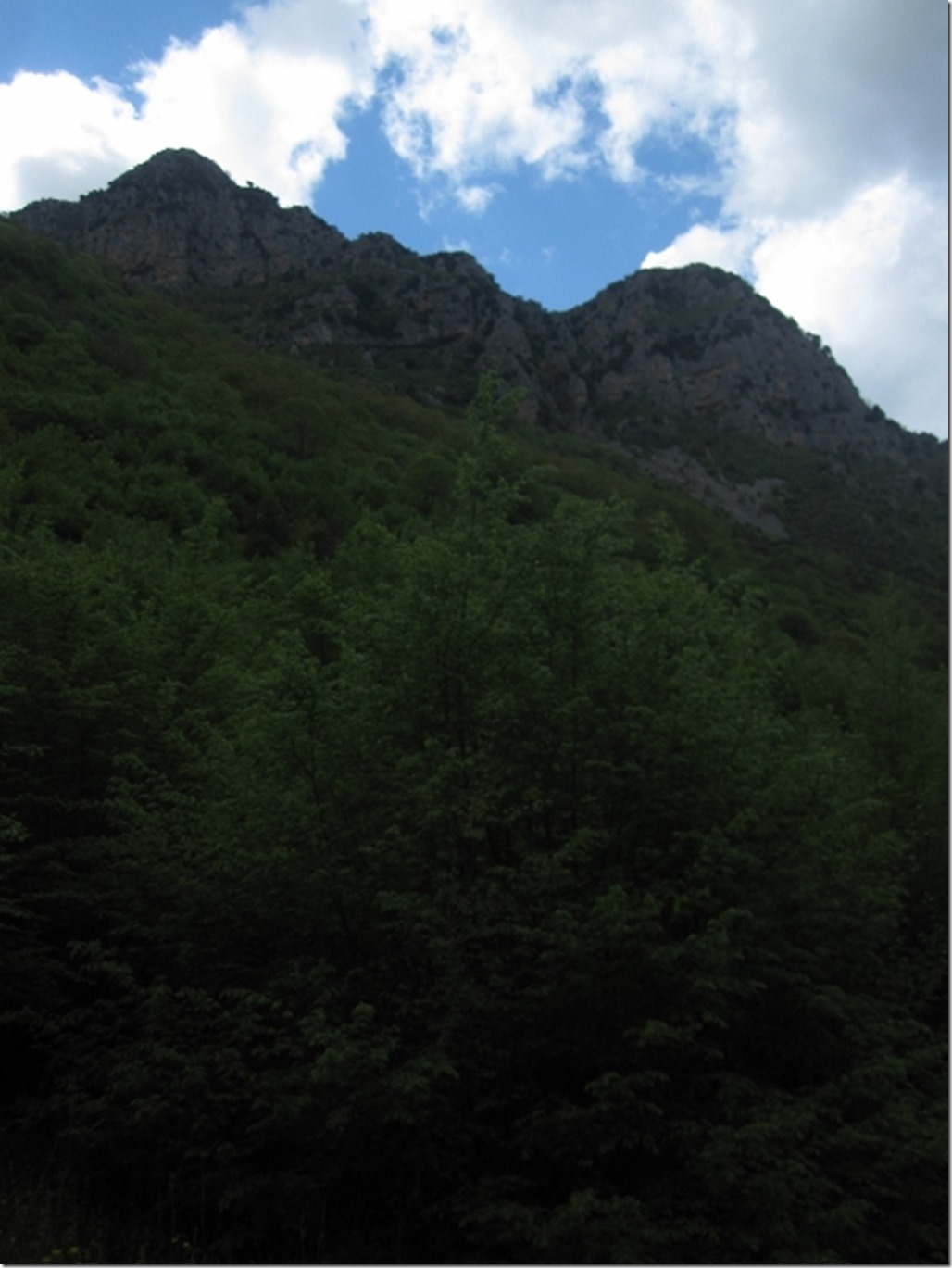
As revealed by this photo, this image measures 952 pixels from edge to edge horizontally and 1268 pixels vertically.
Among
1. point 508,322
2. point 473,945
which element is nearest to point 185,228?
point 508,322

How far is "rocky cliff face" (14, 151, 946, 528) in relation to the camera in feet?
348

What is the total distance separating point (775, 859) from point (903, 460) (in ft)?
452

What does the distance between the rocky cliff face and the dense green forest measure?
88446 millimetres

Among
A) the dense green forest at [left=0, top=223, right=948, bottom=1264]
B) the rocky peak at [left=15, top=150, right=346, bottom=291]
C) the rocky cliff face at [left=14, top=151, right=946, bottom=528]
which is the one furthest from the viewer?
the rocky peak at [left=15, top=150, right=346, bottom=291]

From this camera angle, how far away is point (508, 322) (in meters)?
119

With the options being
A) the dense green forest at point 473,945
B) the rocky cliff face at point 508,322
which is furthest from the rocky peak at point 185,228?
the dense green forest at point 473,945

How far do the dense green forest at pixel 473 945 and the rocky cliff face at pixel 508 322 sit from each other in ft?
290

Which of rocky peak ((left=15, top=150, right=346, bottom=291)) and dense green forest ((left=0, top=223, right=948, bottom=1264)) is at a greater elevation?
rocky peak ((left=15, top=150, right=346, bottom=291))

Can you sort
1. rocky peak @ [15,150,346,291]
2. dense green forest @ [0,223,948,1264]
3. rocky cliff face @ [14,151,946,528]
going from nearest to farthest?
dense green forest @ [0,223,948,1264] → rocky cliff face @ [14,151,946,528] → rocky peak @ [15,150,346,291]

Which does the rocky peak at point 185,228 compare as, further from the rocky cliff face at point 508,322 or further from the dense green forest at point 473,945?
the dense green forest at point 473,945

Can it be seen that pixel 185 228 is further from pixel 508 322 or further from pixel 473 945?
pixel 473 945

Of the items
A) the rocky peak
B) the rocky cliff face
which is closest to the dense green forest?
the rocky cliff face

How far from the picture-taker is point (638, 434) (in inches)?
4833

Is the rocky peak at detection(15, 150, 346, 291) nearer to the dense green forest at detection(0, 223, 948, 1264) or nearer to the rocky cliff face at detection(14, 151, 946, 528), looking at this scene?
the rocky cliff face at detection(14, 151, 946, 528)
